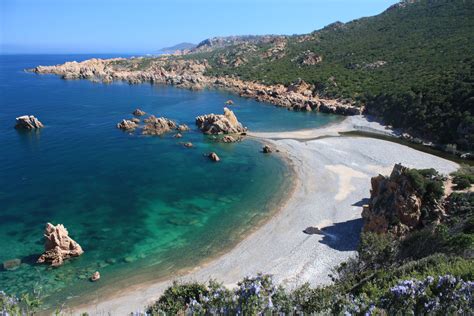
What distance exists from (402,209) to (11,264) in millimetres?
27867

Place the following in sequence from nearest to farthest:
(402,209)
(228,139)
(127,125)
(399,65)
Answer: (402,209) < (228,139) < (127,125) < (399,65)

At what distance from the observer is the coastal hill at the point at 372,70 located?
5806cm

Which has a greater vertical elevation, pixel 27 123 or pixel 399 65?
pixel 399 65

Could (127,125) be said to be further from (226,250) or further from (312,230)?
(312,230)

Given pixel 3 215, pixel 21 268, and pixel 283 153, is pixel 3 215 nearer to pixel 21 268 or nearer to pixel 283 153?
pixel 21 268

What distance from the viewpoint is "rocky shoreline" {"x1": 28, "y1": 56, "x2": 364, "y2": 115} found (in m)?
81.6

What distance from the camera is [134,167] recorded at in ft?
147

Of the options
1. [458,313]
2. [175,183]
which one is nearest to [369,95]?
[175,183]

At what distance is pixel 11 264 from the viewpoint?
941 inches

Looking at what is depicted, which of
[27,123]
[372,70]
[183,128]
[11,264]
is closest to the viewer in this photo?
[11,264]

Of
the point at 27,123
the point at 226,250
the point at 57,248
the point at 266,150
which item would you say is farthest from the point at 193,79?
the point at 57,248

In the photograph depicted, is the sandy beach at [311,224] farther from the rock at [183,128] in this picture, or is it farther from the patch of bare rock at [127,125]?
the patch of bare rock at [127,125]

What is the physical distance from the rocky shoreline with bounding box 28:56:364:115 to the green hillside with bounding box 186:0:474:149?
4003mm

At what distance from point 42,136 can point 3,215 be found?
94.4 ft
